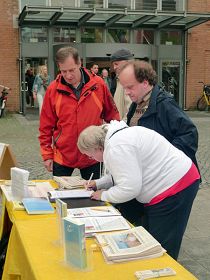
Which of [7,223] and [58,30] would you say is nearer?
[7,223]

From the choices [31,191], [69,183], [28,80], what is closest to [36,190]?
[31,191]

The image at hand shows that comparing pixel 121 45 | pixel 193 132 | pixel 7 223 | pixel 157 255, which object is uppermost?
pixel 121 45

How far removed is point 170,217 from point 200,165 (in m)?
5.57

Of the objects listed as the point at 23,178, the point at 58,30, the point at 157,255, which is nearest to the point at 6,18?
the point at 58,30

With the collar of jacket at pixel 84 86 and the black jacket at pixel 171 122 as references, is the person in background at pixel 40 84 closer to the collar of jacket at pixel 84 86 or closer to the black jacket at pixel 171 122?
the collar of jacket at pixel 84 86

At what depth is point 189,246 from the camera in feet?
15.2

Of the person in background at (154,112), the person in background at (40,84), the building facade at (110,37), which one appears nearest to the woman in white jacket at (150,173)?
the person in background at (154,112)

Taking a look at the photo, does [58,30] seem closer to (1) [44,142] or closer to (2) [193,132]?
(1) [44,142]

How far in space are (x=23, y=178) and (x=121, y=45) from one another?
15.4 m

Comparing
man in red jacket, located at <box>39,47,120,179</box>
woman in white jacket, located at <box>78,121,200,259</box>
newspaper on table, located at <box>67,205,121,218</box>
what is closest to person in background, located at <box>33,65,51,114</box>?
man in red jacket, located at <box>39,47,120,179</box>

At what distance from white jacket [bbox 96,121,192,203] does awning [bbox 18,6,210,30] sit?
12908mm

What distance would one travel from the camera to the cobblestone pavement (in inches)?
170

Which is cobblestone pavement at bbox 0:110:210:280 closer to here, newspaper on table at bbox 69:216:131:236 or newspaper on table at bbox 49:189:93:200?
newspaper on table at bbox 49:189:93:200

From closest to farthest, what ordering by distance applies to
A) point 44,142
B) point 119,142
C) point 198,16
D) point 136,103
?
1. point 119,142
2. point 136,103
3. point 44,142
4. point 198,16
